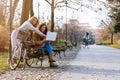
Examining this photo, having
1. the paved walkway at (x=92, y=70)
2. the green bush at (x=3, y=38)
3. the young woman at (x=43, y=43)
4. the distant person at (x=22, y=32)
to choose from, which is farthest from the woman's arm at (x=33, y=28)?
the green bush at (x=3, y=38)

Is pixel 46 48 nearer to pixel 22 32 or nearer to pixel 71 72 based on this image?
pixel 22 32

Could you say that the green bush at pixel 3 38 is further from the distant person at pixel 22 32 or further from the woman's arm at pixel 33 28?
the woman's arm at pixel 33 28

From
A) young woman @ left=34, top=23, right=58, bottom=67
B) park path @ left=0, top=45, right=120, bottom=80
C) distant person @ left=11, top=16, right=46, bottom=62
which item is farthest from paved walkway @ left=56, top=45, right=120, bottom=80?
distant person @ left=11, top=16, right=46, bottom=62

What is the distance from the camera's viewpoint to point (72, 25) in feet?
314

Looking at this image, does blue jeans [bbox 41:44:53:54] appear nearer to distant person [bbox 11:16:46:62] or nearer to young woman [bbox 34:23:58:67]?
young woman [bbox 34:23:58:67]

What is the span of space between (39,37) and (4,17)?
37100 millimetres

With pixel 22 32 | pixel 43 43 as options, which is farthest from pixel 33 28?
pixel 43 43

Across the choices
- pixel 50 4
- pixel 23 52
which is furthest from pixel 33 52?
pixel 50 4

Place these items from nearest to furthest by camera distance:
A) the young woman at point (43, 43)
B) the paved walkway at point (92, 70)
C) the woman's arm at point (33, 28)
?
→ 1. the paved walkway at point (92, 70)
2. the woman's arm at point (33, 28)
3. the young woman at point (43, 43)

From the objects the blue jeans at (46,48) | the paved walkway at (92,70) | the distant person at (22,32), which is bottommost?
the paved walkway at (92,70)

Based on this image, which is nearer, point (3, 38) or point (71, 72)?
point (71, 72)

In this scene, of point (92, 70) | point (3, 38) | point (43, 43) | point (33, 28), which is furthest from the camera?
point (3, 38)

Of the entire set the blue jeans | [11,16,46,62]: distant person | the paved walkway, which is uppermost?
[11,16,46,62]: distant person

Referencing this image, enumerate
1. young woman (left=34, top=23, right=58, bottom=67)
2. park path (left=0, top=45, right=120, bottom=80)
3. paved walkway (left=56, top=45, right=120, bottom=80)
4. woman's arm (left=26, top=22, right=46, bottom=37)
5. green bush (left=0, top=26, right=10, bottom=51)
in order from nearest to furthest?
park path (left=0, top=45, right=120, bottom=80), paved walkway (left=56, top=45, right=120, bottom=80), woman's arm (left=26, top=22, right=46, bottom=37), young woman (left=34, top=23, right=58, bottom=67), green bush (left=0, top=26, right=10, bottom=51)
